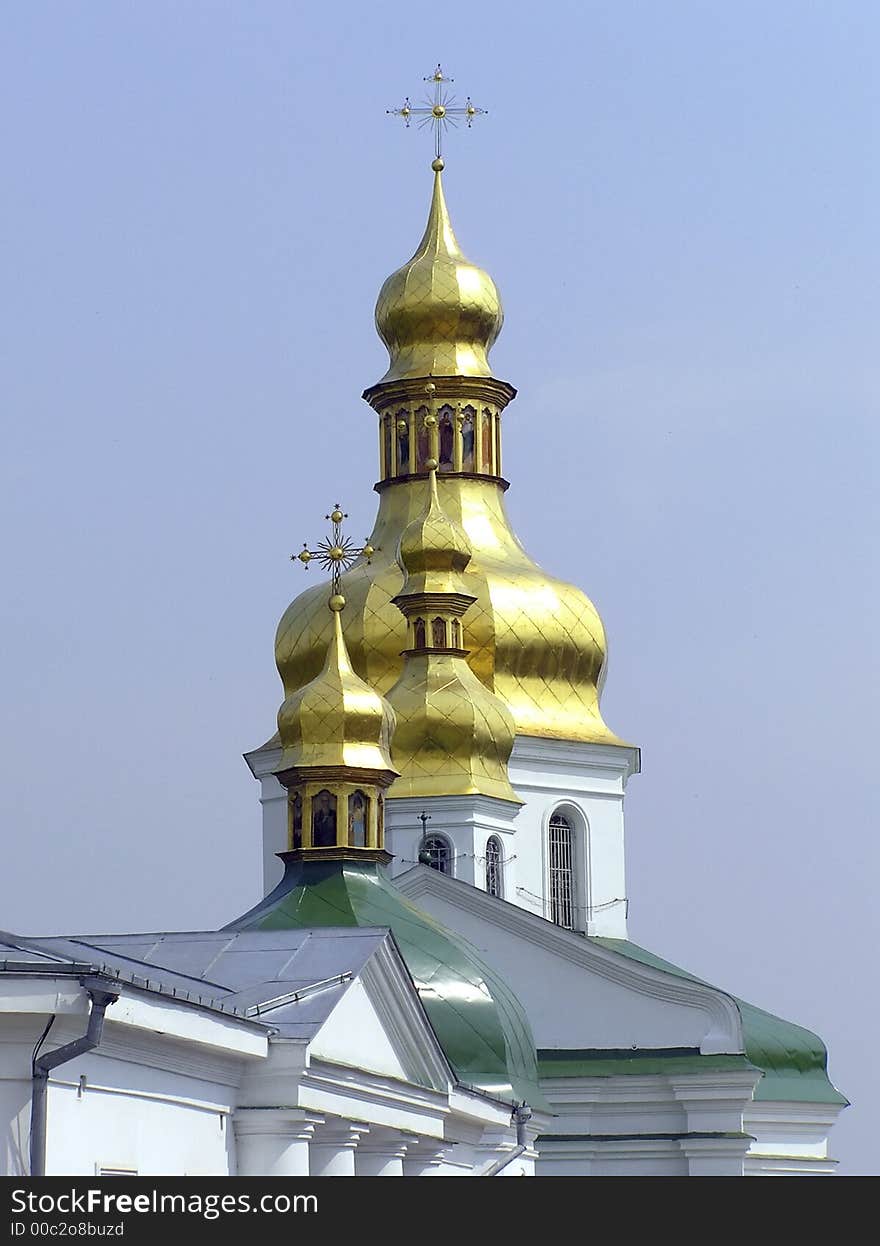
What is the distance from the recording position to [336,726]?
37.3 m

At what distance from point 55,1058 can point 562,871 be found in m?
30.5

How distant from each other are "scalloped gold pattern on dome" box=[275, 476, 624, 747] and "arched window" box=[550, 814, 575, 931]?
1462 mm

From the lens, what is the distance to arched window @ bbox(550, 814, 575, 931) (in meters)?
46.4

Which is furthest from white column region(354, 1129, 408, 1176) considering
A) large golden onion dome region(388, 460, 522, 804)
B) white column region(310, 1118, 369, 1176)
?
large golden onion dome region(388, 460, 522, 804)

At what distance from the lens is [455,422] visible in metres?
50.9

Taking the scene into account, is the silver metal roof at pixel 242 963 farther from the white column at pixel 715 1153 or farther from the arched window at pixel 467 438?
the arched window at pixel 467 438

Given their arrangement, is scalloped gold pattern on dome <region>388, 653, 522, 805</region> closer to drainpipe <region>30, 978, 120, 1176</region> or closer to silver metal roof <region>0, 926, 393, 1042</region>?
silver metal roof <region>0, 926, 393, 1042</region>

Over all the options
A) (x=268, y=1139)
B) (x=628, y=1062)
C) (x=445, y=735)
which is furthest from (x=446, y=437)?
(x=268, y=1139)

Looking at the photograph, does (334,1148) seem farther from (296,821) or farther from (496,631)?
(496,631)

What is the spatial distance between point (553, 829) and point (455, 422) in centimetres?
780

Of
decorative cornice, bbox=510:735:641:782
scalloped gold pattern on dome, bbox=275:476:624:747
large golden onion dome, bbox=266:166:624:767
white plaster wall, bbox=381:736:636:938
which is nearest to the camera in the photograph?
white plaster wall, bbox=381:736:636:938
